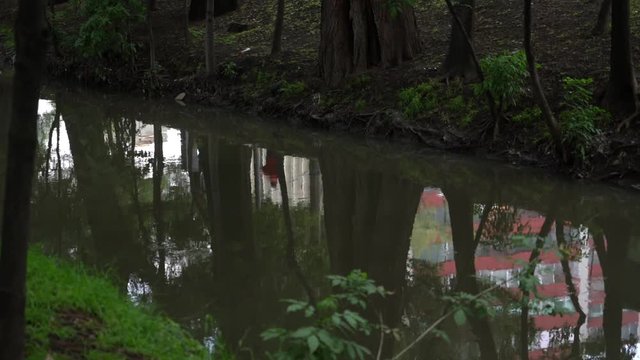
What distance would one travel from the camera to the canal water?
24.7ft

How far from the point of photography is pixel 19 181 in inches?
178

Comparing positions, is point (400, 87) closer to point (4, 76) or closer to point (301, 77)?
point (301, 77)

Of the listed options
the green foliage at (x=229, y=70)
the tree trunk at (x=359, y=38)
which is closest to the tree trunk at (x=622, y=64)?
the tree trunk at (x=359, y=38)

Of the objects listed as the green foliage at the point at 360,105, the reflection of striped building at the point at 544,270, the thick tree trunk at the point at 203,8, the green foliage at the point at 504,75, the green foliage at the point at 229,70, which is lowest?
the reflection of striped building at the point at 544,270

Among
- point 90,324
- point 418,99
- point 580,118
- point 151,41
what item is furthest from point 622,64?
point 151,41

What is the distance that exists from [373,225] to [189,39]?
1814 centimetres

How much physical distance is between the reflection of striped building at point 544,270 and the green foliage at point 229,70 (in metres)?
12.0

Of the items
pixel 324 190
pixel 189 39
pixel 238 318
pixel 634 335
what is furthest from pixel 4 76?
pixel 634 335

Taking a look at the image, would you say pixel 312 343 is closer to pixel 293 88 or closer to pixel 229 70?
pixel 293 88

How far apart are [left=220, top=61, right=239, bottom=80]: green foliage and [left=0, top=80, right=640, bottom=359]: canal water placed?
439 centimetres

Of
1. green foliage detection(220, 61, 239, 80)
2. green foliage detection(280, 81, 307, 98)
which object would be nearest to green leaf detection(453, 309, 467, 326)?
green foliage detection(280, 81, 307, 98)

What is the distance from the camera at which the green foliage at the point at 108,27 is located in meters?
24.9

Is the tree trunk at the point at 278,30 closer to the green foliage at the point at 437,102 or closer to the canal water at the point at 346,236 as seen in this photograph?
the canal water at the point at 346,236

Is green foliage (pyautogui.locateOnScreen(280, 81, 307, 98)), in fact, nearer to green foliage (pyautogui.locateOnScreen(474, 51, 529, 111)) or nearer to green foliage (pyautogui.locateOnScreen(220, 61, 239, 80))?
green foliage (pyautogui.locateOnScreen(220, 61, 239, 80))
